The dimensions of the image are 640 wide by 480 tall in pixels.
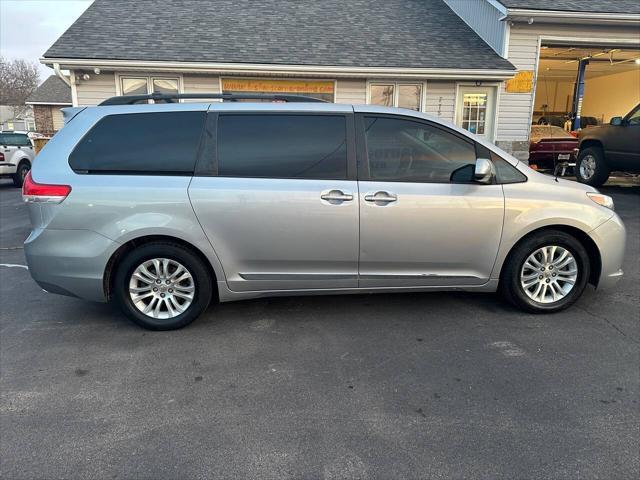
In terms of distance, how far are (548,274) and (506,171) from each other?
1002 mm

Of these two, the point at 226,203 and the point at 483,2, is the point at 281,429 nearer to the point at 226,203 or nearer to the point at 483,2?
the point at 226,203

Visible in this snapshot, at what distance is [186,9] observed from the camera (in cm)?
1279

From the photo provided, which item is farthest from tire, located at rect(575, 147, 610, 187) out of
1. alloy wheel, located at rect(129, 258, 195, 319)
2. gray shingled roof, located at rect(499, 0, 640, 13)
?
alloy wheel, located at rect(129, 258, 195, 319)

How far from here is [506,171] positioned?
3.93 meters

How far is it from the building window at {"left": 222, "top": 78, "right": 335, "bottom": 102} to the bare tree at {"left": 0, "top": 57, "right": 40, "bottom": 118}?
161 ft

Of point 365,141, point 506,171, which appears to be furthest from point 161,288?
point 506,171

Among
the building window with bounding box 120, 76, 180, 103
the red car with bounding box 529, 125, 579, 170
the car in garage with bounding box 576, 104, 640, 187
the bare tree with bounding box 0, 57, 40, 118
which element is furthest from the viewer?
the bare tree with bounding box 0, 57, 40, 118

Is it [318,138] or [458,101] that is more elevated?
[458,101]

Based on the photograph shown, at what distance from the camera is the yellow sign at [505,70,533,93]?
11539 mm

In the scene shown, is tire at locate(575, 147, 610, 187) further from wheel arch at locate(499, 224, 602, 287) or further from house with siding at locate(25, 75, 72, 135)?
house with siding at locate(25, 75, 72, 135)

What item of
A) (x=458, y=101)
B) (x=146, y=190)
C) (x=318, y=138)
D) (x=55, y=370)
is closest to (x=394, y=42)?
(x=458, y=101)

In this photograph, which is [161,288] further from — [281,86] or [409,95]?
[409,95]

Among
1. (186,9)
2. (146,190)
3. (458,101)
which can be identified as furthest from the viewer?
(186,9)

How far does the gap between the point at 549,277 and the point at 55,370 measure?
4.07 m
